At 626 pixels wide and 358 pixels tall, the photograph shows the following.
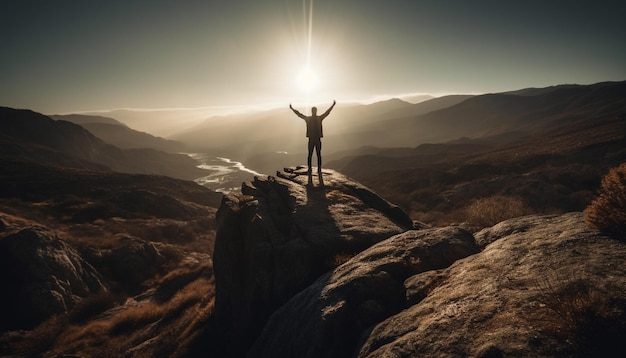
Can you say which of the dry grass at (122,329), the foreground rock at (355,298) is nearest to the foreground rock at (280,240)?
the foreground rock at (355,298)

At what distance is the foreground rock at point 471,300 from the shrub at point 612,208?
27 cm

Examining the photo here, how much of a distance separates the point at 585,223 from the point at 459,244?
283 cm

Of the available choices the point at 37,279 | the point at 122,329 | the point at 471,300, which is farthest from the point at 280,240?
the point at 37,279

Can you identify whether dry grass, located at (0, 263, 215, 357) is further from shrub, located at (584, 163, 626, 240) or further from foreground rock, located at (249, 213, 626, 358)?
shrub, located at (584, 163, 626, 240)

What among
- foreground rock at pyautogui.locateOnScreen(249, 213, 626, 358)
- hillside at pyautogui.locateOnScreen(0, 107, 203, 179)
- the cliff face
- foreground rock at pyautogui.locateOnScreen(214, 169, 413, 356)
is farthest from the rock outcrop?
hillside at pyautogui.locateOnScreen(0, 107, 203, 179)

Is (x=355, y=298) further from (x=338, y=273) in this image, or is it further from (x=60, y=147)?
(x=60, y=147)

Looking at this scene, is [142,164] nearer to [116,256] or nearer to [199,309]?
[116,256]

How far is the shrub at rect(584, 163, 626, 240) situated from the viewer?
222 inches

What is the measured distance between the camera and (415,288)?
6918 millimetres

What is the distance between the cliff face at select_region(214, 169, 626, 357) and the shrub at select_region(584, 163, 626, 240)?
0.94ft

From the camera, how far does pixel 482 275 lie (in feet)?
19.6

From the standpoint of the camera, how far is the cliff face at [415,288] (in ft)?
13.2

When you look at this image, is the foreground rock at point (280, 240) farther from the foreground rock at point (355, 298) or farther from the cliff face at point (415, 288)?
the foreground rock at point (355, 298)

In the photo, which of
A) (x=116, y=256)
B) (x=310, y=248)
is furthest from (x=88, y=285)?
(x=310, y=248)
